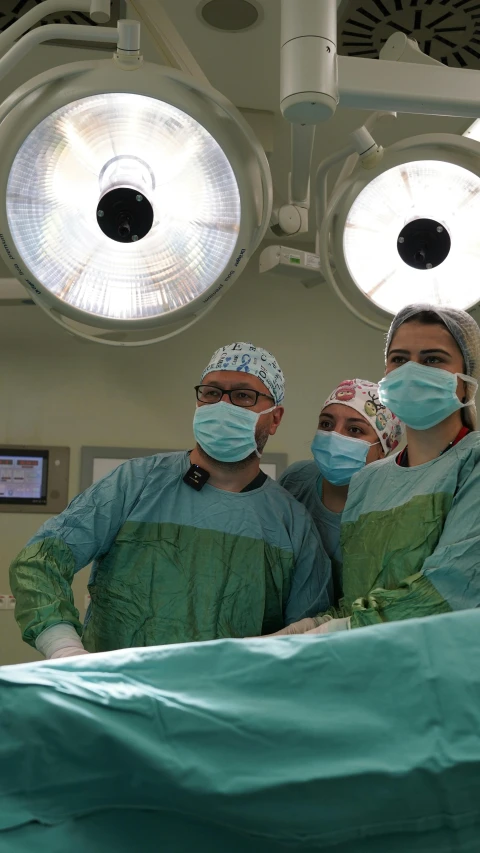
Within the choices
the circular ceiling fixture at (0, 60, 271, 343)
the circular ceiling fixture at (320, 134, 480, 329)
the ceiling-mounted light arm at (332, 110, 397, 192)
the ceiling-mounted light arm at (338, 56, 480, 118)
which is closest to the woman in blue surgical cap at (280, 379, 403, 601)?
the circular ceiling fixture at (320, 134, 480, 329)

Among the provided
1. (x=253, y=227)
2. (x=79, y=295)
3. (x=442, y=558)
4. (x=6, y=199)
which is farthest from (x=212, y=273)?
(x=442, y=558)

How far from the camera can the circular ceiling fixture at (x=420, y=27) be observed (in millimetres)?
1798

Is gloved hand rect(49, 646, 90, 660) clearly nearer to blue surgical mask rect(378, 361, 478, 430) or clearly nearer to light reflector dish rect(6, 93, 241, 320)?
light reflector dish rect(6, 93, 241, 320)

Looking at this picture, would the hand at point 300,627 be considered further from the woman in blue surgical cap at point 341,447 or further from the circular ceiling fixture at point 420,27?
the circular ceiling fixture at point 420,27

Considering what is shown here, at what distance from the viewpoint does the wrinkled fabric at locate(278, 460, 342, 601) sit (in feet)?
6.73

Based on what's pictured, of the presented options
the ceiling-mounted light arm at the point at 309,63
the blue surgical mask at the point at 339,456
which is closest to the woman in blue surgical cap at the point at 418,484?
the blue surgical mask at the point at 339,456

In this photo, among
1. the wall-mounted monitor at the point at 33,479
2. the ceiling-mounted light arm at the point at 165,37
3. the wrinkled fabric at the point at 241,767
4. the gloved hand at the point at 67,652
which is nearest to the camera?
the wrinkled fabric at the point at 241,767

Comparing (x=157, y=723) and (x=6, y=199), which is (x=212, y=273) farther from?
(x=157, y=723)

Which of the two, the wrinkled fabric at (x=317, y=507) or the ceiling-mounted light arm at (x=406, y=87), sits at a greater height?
the ceiling-mounted light arm at (x=406, y=87)

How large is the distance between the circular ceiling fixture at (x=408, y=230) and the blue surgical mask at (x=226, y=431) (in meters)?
0.45

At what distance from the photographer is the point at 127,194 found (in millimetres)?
1273

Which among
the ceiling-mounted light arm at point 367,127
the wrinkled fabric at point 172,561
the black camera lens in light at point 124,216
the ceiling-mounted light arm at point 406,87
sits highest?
the ceiling-mounted light arm at point 367,127

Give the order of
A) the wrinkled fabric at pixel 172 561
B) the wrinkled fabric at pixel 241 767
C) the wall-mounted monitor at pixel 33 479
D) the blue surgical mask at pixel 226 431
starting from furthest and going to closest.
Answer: the wall-mounted monitor at pixel 33 479
the blue surgical mask at pixel 226 431
the wrinkled fabric at pixel 172 561
the wrinkled fabric at pixel 241 767

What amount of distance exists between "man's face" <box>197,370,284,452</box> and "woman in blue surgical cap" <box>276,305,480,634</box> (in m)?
0.31
